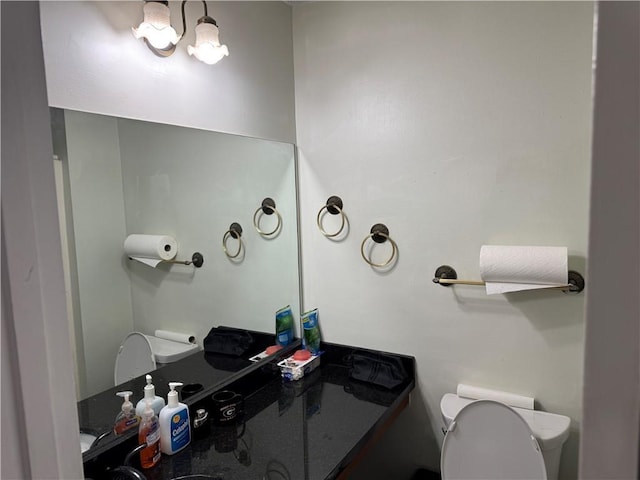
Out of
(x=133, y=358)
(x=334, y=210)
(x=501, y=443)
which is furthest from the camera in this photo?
(x=334, y=210)

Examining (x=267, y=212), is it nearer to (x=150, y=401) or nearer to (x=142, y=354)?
(x=142, y=354)

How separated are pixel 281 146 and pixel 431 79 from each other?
0.74 m

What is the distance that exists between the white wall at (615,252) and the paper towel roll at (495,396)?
4.95 ft

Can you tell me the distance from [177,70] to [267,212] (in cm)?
78

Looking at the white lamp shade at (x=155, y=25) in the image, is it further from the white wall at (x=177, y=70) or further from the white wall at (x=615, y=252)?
the white wall at (x=615, y=252)

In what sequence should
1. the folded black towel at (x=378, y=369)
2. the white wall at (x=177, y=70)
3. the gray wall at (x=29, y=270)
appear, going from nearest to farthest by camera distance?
1. the gray wall at (x=29, y=270)
2. the white wall at (x=177, y=70)
3. the folded black towel at (x=378, y=369)

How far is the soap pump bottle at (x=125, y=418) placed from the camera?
4.31 feet

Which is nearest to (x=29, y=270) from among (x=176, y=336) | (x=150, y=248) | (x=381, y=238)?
(x=150, y=248)

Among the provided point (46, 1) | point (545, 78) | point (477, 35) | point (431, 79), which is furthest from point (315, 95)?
point (46, 1)

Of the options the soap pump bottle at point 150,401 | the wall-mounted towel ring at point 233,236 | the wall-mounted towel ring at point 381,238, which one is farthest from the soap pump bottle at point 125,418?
the wall-mounted towel ring at point 381,238

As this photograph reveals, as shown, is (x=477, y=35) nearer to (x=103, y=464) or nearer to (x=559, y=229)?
(x=559, y=229)

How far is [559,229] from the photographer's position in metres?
1.59

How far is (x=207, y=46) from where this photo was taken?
150 cm

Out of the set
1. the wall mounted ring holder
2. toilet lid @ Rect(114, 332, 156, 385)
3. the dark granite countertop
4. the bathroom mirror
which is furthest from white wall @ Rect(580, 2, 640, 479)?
the wall mounted ring holder
